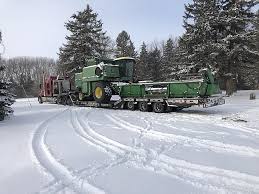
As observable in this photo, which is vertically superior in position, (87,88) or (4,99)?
(87,88)

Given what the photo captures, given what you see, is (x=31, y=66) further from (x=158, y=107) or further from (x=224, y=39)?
(x=158, y=107)

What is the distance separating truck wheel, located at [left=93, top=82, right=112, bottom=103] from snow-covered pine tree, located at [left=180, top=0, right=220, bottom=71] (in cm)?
1121

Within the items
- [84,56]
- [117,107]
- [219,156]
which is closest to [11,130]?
[219,156]

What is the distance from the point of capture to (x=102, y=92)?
21.3m

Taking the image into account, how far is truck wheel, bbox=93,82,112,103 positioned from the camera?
69.3 ft

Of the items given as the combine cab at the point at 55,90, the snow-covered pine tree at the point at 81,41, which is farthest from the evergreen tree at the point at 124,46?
the combine cab at the point at 55,90

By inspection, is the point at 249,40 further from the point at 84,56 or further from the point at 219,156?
the point at 219,156

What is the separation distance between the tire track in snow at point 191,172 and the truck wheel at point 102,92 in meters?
12.3

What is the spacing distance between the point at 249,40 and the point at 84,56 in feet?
60.8

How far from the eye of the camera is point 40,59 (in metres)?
117

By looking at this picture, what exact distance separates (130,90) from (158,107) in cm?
233

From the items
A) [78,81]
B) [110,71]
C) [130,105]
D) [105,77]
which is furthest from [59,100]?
[130,105]

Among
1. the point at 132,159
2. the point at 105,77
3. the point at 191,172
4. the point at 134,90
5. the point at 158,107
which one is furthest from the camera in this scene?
the point at 105,77

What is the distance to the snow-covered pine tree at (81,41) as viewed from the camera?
40.9 metres
